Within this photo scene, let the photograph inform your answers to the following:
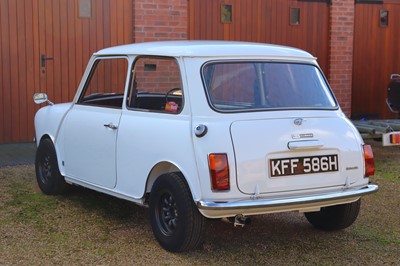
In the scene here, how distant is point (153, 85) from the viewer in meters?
5.50

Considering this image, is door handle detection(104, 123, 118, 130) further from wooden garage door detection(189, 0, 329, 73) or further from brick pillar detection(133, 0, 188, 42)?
wooden garage door detection(189, 0, 329, 73)

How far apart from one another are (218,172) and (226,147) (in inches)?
7.9

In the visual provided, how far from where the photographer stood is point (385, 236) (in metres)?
5.49

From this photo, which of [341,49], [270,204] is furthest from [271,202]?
[341,49]

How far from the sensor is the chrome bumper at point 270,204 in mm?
4352

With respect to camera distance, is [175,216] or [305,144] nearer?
[305,144]

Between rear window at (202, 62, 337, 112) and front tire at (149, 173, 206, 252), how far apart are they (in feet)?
2.29

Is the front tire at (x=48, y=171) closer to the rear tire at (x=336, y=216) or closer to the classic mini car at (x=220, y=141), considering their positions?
the classic mini car at (x=220, y=141)

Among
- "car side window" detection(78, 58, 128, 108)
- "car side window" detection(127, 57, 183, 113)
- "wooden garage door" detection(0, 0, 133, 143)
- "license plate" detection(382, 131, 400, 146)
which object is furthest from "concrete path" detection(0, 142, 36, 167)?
"license plate" detection(382, 131, 400, 146)

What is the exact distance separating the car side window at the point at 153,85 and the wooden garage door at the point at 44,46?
4272 mm

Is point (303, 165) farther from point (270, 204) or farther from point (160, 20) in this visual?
point (160, 20)

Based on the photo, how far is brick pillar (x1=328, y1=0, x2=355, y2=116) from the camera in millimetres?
11539

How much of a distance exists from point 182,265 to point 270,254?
772mm

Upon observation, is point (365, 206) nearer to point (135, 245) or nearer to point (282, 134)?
point (282, 134)
